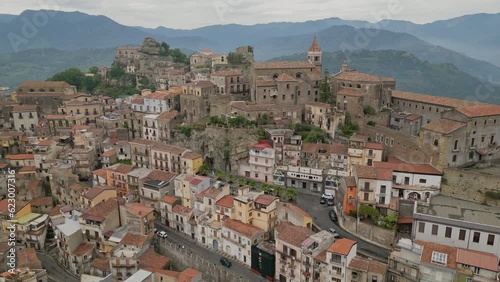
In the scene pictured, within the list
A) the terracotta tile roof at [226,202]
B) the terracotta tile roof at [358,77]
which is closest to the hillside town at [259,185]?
the terracotta tile roof at [226,202]

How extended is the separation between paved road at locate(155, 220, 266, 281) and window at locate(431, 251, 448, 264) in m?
17.1

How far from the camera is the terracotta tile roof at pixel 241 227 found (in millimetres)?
42781

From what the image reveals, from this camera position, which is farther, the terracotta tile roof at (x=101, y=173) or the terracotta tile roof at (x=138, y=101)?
the terracotta tile roof at (x=138, y=101)

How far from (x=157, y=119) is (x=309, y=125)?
25.6 metres

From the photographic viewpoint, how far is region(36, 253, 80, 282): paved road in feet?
150

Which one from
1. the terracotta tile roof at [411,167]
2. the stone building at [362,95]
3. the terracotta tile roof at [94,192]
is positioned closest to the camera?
the terracotta tile roof at [411,167]

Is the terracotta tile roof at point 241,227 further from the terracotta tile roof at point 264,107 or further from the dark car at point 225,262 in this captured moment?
the terracotta tile roof at point 264,107

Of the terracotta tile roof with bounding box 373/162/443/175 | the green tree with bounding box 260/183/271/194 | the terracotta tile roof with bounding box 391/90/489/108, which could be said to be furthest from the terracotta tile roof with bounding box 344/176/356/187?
the terracotta tile roof with bounding box 391/90/489/108

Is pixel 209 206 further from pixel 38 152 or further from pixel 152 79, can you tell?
pixel 152 79

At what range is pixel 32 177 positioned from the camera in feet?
200

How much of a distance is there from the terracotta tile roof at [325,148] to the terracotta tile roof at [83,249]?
30.4m

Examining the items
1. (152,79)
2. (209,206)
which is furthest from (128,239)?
(152,79)

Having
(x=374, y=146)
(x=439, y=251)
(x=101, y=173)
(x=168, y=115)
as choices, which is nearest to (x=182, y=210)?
(x=101, y=173)

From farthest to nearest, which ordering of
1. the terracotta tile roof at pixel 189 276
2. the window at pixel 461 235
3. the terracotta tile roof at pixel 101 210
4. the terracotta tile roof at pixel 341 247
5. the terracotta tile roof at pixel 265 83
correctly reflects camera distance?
the terracotta tile roof at pixel 265 83
the terracotta tile roof at pixel 101 210
the terracotta tile roof at pixel 189 276
the window at pixel 461 235
the terracotta tile roof at pixel 341 247
